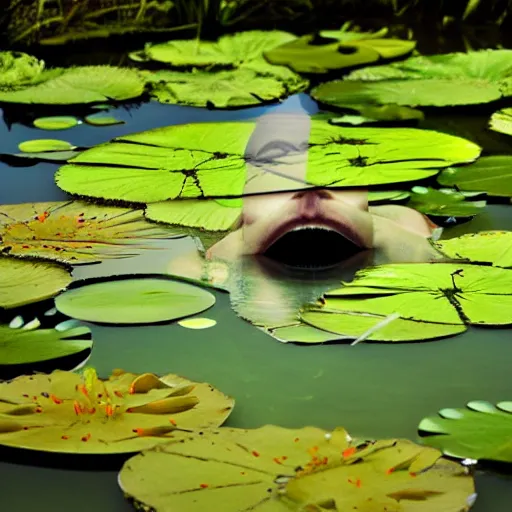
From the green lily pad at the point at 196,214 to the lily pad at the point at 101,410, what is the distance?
58 centimetres

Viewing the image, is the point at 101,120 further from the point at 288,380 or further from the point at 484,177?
the point at 288,380

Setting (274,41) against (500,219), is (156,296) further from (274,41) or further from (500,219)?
(274,41)

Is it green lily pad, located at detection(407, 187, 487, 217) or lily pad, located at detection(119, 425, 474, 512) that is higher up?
green lily pad, located at detection(407, 187, 487, 217)

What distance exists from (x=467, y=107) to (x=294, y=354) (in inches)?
55.8

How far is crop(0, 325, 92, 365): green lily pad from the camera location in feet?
4.59

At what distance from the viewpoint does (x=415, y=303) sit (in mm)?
1511

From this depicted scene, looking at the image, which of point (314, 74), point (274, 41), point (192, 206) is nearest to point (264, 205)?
point (192, 206)

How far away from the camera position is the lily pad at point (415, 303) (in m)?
1.46

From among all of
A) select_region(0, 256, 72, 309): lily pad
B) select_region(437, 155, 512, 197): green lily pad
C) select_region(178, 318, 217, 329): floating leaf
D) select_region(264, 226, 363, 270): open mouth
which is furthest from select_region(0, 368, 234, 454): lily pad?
select_region(437, 155, 512, 197): green lily pad

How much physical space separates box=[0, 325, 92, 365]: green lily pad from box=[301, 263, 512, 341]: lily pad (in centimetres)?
32

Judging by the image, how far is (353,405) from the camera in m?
1.28

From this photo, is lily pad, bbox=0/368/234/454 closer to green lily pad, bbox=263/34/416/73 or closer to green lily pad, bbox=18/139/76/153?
green lily pad, bbox=18/139/76/153

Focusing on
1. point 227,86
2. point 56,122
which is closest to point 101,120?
point 56,122

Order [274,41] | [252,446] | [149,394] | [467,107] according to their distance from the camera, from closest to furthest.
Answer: [252,446] < [149,394] < [467,107] < [274,41]
